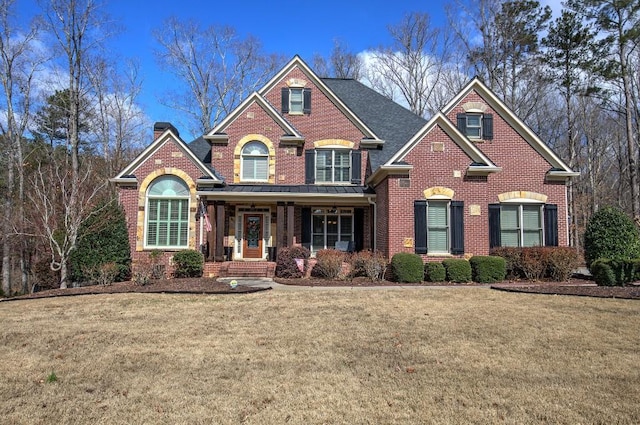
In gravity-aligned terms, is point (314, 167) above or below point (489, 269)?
above

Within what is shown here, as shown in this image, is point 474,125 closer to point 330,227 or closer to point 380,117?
point 380,117

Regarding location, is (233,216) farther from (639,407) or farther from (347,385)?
(639,407)

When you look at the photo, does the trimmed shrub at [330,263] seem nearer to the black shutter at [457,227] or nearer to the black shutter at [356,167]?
the black shutter at [457,227]

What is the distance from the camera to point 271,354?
555cm

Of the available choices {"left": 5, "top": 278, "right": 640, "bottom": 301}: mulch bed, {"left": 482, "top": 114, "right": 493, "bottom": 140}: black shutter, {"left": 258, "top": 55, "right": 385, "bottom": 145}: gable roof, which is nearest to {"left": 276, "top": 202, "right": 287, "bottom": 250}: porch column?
{"left": 5, "top": 278, "right": 640, "bottom": 301}: mulch bed

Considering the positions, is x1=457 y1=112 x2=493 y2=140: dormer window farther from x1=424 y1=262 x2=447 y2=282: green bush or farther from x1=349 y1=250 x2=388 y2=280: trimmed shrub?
x1=349 y1=250 x2=388 y2=280: trimmed shrub

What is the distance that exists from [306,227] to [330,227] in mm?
1129

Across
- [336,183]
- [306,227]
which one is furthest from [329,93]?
[306,227]

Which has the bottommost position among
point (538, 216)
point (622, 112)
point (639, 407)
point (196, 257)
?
point (639, 407)

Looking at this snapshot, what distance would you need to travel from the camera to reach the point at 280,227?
53.3 ft

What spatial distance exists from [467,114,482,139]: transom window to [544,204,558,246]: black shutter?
3867 mm

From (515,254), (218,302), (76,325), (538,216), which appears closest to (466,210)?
(515,254)

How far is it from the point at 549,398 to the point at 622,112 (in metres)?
26.1

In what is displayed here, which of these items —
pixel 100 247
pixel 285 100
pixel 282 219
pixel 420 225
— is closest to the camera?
pixel 100 247
